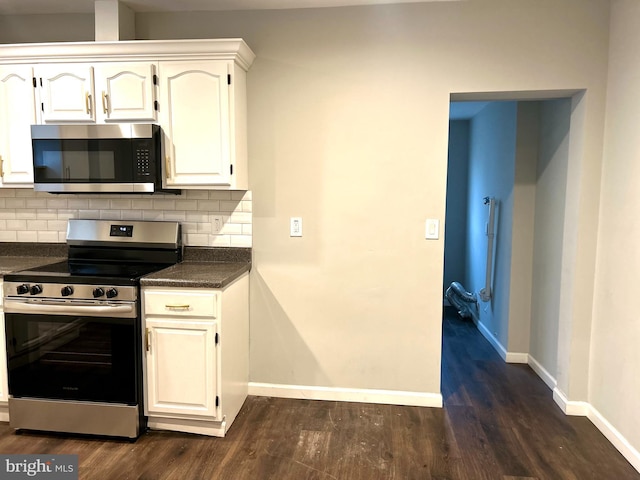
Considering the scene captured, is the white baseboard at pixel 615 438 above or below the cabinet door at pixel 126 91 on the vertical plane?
below

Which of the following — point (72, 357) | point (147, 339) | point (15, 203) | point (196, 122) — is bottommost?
point (72, 357)

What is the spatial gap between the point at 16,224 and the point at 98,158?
1.01 metres

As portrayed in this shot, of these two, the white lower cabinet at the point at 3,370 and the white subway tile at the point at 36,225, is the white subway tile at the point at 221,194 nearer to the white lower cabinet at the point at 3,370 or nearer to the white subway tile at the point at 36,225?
the white subway tile at the point at 36,225

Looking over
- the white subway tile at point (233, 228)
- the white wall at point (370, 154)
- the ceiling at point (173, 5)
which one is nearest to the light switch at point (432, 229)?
A: the white wall at point (370, 154)

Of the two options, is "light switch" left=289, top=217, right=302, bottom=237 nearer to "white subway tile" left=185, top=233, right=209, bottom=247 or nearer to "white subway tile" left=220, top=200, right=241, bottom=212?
"white subway tile" left=220, top=200, right=241, bottom=212

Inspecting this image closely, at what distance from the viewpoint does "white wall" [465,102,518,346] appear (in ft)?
11.6

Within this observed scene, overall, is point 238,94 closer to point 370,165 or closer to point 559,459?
point 370,165

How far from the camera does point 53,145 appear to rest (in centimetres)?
256

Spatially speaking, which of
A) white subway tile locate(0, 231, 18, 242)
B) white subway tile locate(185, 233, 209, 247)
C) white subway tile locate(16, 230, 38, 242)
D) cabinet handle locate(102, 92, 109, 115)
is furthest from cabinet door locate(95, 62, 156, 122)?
white subway tile locate(0, 231, 18, 242)

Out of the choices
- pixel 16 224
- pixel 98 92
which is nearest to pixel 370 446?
pixel 98 92

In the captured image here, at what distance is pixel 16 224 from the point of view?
3.01 metres

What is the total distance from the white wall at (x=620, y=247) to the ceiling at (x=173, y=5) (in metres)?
1.15

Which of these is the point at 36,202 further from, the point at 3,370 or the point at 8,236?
the point at 3,370

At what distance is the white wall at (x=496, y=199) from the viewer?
3547 millimetres
